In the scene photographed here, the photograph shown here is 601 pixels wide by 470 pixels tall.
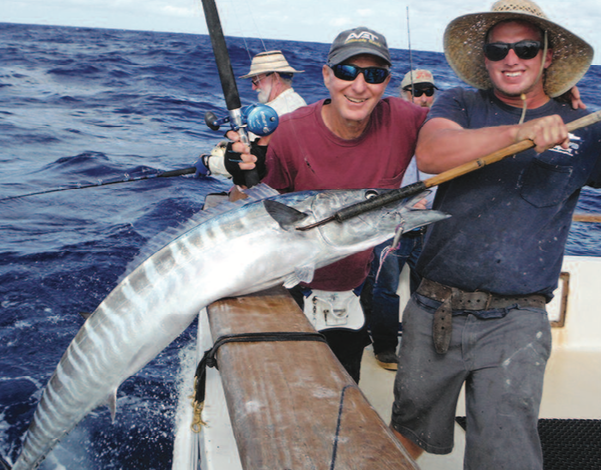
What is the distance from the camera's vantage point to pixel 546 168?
6.33ft

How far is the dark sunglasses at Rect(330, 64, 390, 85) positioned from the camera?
229cm

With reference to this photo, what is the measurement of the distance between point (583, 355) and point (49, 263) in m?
5.08

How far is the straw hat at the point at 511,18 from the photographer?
74.7 inches

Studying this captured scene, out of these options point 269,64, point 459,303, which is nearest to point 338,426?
point 459,303

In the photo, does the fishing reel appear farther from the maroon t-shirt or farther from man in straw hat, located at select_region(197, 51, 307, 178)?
man in straw hat, located at select_region(197, 51, 307, 178)

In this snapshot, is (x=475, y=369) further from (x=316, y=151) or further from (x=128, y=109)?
(x=128, y=109)

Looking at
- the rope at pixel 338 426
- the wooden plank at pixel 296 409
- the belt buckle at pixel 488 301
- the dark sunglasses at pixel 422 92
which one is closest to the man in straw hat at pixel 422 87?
the dark sunglasses at pixel 422 92

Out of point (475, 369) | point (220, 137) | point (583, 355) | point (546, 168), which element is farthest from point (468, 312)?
point (220, 137)

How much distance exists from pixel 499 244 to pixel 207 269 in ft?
3.60

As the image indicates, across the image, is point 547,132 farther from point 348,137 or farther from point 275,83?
point 275,83

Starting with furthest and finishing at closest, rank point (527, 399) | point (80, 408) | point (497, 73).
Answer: point (80, 408), point (497, 73), point (527, 399)

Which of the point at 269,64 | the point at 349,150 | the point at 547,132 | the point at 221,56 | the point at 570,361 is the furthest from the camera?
the point at 269,64

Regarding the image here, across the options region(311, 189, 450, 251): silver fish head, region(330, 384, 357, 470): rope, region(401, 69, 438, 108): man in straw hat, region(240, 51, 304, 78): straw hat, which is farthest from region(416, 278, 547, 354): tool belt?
region(401, 69, 438, 108): man in straw hat

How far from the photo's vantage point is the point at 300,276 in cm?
205
